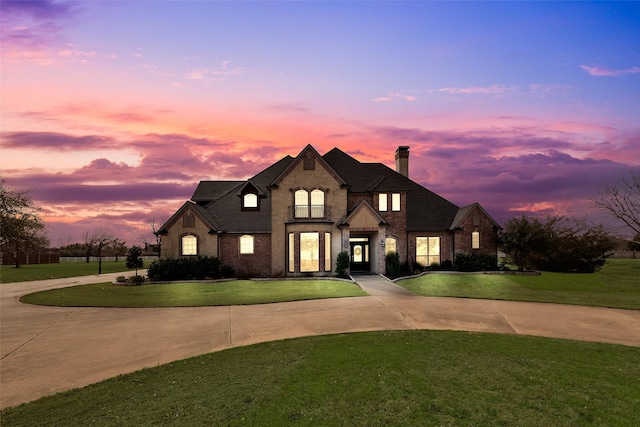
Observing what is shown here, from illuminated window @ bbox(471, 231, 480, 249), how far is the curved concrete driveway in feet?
49.8

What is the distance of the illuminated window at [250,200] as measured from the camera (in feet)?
112

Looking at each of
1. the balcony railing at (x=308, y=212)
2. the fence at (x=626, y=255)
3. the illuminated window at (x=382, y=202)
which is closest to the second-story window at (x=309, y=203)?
the balcony railing at (x=308, y=212)

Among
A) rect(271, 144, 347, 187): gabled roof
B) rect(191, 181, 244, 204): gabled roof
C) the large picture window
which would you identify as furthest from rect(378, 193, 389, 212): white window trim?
rect(191, 181, 244, 204): gabled roof

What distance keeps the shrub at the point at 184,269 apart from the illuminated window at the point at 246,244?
8.61 feet

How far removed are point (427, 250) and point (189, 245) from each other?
67.1ft

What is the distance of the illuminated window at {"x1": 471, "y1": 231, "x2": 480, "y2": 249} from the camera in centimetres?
3366

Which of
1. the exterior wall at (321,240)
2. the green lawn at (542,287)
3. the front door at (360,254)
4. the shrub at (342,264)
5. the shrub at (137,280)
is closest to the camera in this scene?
the green lawn at (542,287)

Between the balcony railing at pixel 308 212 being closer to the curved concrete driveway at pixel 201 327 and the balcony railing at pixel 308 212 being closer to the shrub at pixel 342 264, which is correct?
the shrub at pixel 342 264

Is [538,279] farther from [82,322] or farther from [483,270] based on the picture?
[82,322]

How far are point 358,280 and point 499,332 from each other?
601 inches

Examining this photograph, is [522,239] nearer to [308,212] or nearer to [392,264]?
[392,264]

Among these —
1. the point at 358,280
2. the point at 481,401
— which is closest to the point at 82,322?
the point at 481,401

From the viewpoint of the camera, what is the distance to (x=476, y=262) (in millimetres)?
32031

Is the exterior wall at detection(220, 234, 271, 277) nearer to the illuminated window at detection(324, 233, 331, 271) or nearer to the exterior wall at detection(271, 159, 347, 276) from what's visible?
the exterior wall at detection(271, 159, 347, 276)
